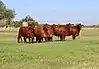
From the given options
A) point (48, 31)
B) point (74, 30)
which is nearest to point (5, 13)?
point (74, 30)

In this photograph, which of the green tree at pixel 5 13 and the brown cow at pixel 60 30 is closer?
the brown cow at pixel 60 30

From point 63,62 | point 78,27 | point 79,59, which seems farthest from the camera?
point 78,27

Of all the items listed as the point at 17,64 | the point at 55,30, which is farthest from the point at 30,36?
the point at 17,64

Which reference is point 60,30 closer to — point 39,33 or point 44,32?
point 44,32

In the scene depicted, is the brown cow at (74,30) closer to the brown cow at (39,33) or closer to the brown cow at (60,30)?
the brown cow at (60,30)

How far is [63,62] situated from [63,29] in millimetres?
20193

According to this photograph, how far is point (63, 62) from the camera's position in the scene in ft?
47.6

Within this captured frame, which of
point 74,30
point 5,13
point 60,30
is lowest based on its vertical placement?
point 74,30

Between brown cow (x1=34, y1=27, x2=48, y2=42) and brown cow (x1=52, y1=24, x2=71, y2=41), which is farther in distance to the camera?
brown cow (x1=52, y1=24, x2=71, y2=41)

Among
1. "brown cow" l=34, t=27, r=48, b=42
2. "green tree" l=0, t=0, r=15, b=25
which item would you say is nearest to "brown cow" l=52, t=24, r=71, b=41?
"brown cow" l=34, t=27, r=48, b=42

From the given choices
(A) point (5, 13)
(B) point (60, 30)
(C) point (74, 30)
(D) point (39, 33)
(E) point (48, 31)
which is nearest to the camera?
(D) point (39, 33)

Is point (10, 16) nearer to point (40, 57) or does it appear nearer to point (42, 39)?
point (42, 39)

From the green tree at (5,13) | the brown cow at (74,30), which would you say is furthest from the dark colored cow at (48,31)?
the green tree at (5,13)

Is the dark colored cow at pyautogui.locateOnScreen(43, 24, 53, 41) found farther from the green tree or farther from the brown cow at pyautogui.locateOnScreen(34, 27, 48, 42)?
the green tree
